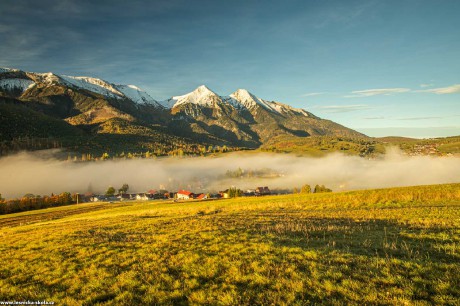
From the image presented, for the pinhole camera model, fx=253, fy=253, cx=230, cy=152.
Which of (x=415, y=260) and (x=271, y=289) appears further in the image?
(x=415, y=260)

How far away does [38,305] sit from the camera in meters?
11.6

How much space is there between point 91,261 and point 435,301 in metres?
18.5

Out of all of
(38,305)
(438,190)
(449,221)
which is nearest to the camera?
(38,305)

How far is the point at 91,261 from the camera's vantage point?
16906mm

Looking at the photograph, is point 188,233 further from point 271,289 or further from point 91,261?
point 271,289

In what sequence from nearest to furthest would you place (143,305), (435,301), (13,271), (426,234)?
(435,301) < (143,305) < (13,271) < (426,234)

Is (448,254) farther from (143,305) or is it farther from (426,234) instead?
(143,305)

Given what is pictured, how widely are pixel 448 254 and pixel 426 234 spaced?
195 inches

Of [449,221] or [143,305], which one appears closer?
[143,305]

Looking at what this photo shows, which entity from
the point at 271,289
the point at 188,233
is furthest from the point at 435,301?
the point at 188,233

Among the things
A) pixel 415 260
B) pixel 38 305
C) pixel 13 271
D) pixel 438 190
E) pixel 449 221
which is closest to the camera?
pixel 38 305

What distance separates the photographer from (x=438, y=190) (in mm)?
45438

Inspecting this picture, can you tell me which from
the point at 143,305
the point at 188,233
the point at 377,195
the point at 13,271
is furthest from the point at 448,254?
the point at 377,195

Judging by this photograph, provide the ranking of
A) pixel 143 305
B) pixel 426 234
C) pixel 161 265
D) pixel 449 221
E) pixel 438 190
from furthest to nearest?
pixel 438 190 → pixel 449 221 → pixel 426 234 → pixel 161 265 → pixel 143 305
